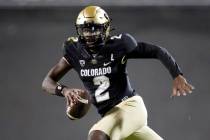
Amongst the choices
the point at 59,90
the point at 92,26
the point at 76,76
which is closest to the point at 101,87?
the point at 59,90

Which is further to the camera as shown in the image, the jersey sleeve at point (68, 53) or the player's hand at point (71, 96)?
the jersey sleeve at point (68, 53)

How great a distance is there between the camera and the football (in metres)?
3.81

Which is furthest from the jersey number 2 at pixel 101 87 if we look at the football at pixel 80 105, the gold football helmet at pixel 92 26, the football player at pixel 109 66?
the gold football helmet at pixel 92 26

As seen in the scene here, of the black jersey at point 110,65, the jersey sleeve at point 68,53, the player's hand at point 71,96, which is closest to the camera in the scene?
the player's hand at point 71,96

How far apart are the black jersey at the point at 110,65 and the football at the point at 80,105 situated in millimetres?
138

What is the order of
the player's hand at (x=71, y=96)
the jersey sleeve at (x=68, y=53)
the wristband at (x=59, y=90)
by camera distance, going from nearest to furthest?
the player's hand at (x=71, y=96), the wristband at (x=59, y=90), the jersey sleeve at (x=68, y=53)

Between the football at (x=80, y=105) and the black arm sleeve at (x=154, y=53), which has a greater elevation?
the black arm sleeve at (x=154, y=53)

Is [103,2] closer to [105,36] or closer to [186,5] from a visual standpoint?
[186,5]

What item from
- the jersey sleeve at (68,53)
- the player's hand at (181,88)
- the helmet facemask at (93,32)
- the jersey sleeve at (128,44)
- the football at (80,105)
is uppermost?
the helmet facemask at (93,32)

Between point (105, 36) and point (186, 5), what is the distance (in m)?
2.20

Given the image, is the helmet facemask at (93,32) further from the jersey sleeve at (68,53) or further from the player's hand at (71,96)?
the player's hand at (71,96)

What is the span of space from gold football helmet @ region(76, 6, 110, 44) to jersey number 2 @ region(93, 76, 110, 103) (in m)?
0.23

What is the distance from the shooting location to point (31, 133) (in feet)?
20.6

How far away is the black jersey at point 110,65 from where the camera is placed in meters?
4.08
